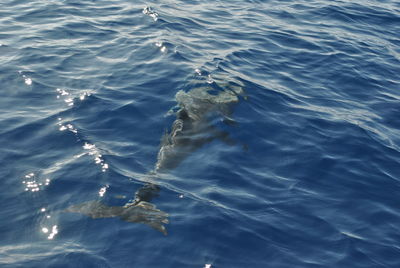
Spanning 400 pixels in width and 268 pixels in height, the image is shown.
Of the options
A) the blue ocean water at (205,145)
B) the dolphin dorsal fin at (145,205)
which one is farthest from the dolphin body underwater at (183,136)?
the blue ocean water at (205,145)

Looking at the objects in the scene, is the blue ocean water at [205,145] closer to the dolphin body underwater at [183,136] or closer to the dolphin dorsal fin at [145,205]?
the dolphin body underwater at [183,136]

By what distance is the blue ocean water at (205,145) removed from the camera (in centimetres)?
779

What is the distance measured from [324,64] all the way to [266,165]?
5916 mm

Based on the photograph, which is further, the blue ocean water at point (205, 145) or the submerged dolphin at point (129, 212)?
the submerged dolphin at point (129, 212)

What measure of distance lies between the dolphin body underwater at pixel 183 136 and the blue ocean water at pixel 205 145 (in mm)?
150

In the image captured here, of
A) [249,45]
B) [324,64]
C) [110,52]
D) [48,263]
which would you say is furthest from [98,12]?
[48,263]

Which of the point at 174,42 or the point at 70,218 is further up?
the point at 174,42

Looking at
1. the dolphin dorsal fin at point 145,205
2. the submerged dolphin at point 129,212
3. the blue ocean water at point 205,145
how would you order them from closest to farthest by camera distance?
1. the blue ocean water at point 205,145
2. the submerged dolphin at point 129,212
3. the dolphin dorsal fin at point 145,205

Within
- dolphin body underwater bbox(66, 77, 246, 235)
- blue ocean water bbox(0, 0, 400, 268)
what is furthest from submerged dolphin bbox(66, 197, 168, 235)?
blue ocean water bbox(0, 0, 400, 268)

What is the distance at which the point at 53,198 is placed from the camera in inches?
332

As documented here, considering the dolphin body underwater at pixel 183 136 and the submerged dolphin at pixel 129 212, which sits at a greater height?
the dolphin body underwater at pixel 183 136

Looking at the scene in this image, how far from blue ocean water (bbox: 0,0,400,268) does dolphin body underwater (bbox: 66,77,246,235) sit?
15cm

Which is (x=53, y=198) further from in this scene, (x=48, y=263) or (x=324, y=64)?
(x=324, y=64)

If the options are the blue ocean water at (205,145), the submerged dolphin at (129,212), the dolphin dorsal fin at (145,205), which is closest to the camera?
the blue ocean water at (205,145)
